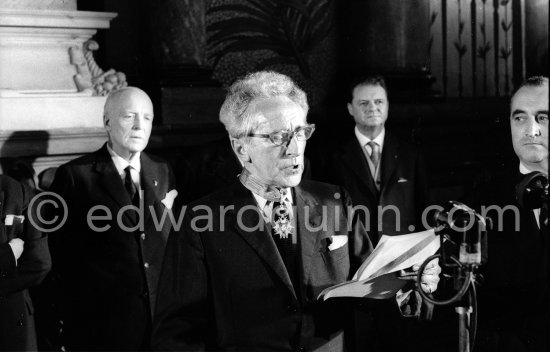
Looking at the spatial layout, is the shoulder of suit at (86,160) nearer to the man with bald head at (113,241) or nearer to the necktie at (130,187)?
the man with bald head at (113,241)

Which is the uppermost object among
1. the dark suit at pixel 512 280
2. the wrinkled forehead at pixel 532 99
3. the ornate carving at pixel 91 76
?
the ornate carving at pixel 91 76

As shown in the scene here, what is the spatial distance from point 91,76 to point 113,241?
1505 millimetres

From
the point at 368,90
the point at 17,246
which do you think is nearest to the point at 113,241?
the point at 17,246

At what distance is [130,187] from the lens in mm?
3887

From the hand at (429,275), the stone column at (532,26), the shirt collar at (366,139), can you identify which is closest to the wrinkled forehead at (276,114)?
the hand at (429,275)

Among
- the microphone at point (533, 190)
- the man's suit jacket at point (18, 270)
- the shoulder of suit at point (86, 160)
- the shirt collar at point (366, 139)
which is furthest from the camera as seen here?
the shirt collar at point (366, 139)

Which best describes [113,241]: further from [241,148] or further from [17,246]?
[241,148]

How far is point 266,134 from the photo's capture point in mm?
2438

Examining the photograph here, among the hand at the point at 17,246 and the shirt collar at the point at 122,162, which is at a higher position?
the shirt collar at the point at 122,162

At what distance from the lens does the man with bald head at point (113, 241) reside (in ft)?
12.3

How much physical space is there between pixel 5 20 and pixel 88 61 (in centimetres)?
57

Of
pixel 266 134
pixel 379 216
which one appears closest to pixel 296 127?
pixel 266 134

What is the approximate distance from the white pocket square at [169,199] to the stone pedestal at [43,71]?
1.01 metres

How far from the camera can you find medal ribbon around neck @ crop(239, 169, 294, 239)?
2.45 m
